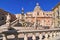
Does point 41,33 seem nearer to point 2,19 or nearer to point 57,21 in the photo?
point 2,19

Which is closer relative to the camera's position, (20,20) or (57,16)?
(20,20)

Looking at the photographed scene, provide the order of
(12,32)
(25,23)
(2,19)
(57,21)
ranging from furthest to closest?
(57,21)
(2,19)
(25,23)
(12,32)

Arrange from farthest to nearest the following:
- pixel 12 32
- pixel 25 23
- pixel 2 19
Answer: pixel 2 19
pixel 25 23
pixel 12 32

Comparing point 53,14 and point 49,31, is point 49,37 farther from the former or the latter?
point 53,14

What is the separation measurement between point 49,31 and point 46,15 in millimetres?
36848

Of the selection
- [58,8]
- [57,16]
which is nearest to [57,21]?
[57,16]

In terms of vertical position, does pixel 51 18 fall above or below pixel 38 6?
below

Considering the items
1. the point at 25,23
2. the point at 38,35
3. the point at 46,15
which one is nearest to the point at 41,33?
the point at 38,35

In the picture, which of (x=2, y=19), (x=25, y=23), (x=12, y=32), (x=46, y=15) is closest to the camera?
(x=12, y=32)

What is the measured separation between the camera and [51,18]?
50781 millimetres

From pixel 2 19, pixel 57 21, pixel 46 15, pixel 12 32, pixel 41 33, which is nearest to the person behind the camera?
pixel 12 32

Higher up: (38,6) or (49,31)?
(38,6)

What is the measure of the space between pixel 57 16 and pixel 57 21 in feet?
8.07

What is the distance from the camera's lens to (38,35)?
1444 cm
